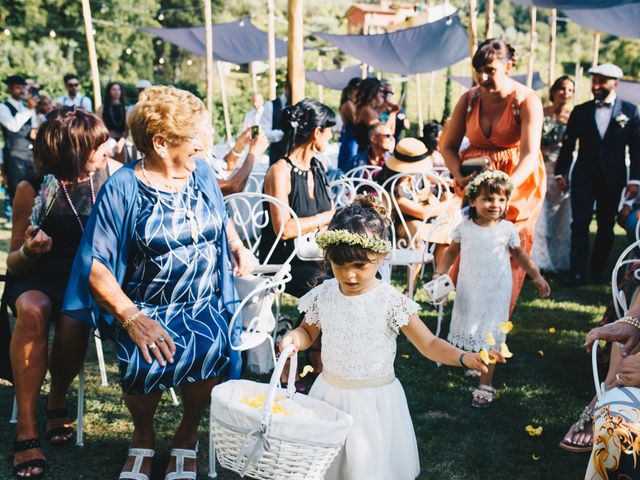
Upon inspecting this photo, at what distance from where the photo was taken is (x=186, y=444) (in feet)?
10.0

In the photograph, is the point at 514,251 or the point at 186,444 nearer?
the point at 186,444

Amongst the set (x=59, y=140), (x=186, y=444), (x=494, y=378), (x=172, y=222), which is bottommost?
(x=494, y=378)

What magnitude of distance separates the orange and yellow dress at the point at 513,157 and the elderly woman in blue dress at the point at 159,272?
1.95 metres

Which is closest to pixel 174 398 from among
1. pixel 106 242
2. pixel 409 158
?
pixel 106 242

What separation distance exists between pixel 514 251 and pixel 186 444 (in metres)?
2.09

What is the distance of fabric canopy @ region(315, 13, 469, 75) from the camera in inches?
460

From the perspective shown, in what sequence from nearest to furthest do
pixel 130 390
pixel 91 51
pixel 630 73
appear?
1. pixel 130 390
2. pixel 91 51
3. pixel 630 73

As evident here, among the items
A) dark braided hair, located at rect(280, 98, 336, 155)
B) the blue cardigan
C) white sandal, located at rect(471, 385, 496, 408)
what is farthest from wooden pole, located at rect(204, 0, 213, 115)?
the blue cardigan

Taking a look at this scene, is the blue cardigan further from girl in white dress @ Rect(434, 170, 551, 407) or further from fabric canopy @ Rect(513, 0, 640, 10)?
fabric canopy @ Rect(513, 0, 640, 10)

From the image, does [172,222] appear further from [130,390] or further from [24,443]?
[24,443]

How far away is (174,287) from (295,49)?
3.80 metres

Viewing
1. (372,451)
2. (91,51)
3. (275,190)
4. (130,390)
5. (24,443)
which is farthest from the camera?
(91,51)

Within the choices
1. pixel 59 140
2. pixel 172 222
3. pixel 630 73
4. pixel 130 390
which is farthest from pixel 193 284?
pixel 630 73

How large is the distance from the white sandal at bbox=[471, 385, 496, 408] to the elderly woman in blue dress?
4.99 feet
